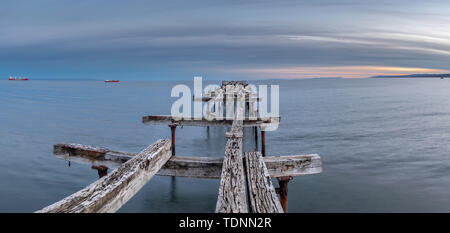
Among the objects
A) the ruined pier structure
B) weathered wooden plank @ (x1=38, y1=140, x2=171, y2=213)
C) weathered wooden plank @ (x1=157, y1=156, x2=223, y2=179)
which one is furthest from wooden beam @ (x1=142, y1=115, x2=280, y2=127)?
weathered wooden plank @ (x1=38, y1=140, x2=171, y2=213)

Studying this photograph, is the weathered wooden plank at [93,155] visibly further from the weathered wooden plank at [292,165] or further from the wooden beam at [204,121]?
the wooden beam at [204,121]

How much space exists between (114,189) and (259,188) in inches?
54.1

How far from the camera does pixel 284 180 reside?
4.53 metres

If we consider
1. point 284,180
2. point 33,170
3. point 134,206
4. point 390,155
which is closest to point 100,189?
point 284,180

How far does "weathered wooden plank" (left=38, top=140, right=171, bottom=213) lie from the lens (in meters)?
2.45

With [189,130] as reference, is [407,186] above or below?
below

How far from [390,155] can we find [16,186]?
14905mm

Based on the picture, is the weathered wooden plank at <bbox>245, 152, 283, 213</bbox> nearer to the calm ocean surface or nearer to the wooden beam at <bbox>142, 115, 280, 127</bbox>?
the wooden beam at <bbox>142, 115, 280, 127</bbox>

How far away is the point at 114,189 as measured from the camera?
2.79 meters

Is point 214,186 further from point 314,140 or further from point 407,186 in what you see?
point 314,140

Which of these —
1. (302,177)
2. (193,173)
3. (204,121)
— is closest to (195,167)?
(193,173)

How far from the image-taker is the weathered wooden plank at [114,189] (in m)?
2.45

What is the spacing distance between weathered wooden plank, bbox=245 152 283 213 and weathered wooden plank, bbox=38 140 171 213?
1.16 m
